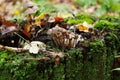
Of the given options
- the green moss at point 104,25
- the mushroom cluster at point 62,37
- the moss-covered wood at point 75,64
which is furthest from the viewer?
the green moss at point 104,25

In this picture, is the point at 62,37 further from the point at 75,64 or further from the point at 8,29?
the point at 8,29

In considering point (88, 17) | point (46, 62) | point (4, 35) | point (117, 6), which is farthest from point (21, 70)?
point (117, 6)

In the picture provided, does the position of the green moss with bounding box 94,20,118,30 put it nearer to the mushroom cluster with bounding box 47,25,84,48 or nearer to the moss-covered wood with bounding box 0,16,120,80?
the moss-covered wood with bounding box 0,16,120,80

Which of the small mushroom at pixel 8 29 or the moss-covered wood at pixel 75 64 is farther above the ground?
the small mushroom at pixel 8 29

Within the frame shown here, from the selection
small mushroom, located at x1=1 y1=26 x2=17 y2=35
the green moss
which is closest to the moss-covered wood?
the green moss

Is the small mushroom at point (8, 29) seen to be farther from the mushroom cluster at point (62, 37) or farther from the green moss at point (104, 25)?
the green moss at point (104, 25)

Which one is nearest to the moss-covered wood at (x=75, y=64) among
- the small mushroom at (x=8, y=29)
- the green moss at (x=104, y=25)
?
the green moss at (x=104, y=25)

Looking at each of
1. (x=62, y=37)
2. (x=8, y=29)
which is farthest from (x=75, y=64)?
(x=8, y=29)

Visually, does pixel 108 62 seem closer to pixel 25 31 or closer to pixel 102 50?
pixel 102 50
